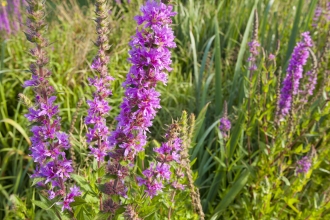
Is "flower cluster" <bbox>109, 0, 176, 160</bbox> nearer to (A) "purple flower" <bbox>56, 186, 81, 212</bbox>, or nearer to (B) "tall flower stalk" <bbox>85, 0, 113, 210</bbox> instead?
(B) "tall flower stalk" <bbox>85, 0, 113, 210</bbox>

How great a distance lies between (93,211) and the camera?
1.96 m

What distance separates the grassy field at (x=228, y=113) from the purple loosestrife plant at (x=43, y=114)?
104 mm

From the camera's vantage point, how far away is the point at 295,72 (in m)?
2.79

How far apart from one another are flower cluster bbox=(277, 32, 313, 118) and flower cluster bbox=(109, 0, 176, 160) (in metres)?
1.54

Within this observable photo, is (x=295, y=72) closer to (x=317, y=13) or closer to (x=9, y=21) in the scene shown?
(x=317, y=13)

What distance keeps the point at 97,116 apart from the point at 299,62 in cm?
169

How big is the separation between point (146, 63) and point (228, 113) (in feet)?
7.54

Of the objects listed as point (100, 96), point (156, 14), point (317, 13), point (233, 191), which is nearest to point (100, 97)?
point (100, 96)

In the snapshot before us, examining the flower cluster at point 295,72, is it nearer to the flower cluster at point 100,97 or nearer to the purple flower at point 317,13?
the flower cluster at point 100,97

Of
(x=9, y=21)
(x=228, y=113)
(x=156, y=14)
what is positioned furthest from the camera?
(x=9, y=21)

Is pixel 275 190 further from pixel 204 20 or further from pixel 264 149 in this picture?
pixel 204 20

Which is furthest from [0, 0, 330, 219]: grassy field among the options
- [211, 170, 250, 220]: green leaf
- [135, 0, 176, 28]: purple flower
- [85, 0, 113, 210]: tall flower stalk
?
[135, 0, 176, 28]: purple flower

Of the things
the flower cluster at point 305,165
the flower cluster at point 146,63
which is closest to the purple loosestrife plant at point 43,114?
the flower cluster at point 146,63

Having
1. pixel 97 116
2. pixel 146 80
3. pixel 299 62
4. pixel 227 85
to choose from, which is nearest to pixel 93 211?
pixel 97 116
